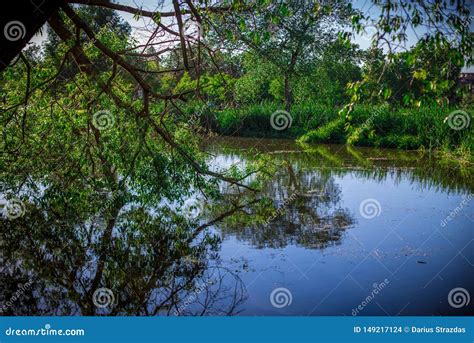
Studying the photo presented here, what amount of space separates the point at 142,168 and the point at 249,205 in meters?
1.51

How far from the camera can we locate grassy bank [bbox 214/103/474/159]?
32.0 feet

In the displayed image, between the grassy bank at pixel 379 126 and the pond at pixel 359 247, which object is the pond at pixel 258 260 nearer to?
the pond at pixel 359 247

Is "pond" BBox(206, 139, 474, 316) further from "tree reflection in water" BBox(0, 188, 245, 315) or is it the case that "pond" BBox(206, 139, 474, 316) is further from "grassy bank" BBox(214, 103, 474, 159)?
"grassy bank" BBox(214, 103, 474, 159)

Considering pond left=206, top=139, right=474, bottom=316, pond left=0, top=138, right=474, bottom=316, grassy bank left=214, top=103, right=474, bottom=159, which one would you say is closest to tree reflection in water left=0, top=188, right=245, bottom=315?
pond left=0, top=138, right=474, bottom=316

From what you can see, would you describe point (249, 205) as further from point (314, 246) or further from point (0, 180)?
point (0, 180)

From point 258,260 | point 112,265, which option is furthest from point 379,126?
point 112,265

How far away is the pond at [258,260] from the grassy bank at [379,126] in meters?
3.59

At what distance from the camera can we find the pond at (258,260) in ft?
10.5

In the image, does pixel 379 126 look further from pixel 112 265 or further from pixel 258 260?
pixel 112 265

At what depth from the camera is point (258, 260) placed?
396cm

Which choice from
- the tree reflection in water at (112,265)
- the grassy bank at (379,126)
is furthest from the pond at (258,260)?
the grassy bank at (379,126)

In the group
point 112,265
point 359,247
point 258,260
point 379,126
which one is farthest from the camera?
point 379,126

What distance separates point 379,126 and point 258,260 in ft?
26.4

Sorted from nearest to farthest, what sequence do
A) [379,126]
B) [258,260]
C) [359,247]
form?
1. [258,260]
2. [359,247]
3. [379,126]
